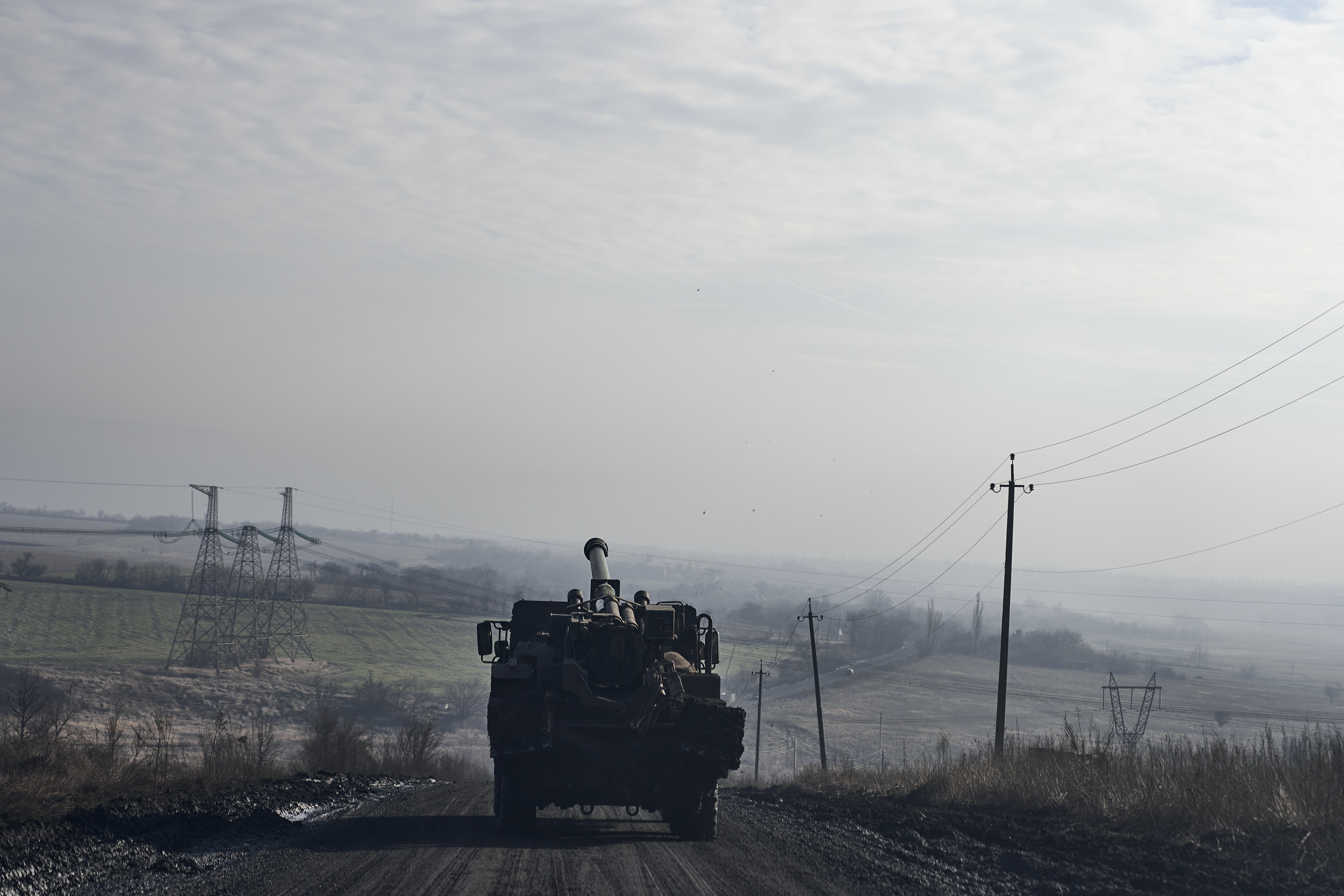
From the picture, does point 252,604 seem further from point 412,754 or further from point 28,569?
point 412,754

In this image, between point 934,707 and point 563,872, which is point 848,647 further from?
point 563,872

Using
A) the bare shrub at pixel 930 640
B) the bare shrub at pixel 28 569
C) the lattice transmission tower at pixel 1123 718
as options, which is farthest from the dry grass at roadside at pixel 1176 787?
the bare shrub at pixel 930 640

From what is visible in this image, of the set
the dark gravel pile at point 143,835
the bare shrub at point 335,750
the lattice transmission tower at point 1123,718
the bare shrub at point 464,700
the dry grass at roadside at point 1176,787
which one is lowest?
the bare shrub at point 464,700

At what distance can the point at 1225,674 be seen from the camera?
16988 cm

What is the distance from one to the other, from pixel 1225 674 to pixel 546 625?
18010 cm

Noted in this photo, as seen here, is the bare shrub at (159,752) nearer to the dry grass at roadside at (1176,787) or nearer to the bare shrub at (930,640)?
the dry grass at roadside at (1176,787)

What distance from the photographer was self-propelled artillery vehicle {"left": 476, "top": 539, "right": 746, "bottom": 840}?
17.4 meters

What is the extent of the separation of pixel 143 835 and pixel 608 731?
7.58 meters

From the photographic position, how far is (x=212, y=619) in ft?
302

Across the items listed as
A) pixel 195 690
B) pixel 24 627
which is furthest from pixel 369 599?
pixel 195 690

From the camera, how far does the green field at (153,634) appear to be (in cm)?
9688

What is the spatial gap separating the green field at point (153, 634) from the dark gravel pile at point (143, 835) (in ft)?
269

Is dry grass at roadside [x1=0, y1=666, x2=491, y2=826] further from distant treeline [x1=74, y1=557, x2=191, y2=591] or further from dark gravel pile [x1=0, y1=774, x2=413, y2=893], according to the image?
distant treeline [x1=74, y1=557, x2=191, y2=591]

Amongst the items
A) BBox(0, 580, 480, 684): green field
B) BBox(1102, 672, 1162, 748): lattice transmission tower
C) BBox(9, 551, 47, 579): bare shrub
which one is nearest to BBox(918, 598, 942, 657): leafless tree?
BBox(0, 580, 480, 684): green field
